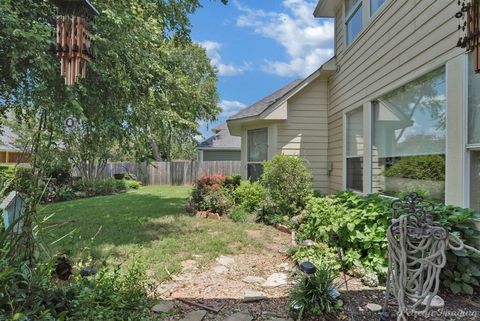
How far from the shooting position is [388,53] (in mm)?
4855

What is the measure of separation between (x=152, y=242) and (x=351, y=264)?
3.09 metres

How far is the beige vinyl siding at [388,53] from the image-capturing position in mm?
3613

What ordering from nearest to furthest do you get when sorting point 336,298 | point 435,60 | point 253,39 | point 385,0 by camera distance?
point 336,298
point 435,60
point 385,0
point 253,39

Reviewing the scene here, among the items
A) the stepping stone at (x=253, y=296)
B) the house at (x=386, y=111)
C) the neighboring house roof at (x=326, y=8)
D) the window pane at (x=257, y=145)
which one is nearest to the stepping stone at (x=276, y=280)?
the stepping stone at (x=253, y=296)

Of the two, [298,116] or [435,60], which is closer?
[435,60]

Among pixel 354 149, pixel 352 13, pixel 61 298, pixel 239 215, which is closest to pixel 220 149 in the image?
pixel 239 215

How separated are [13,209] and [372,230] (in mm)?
3560

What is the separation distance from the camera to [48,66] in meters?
4.20

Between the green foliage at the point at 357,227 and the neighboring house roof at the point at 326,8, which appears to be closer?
the green foliage at the point at 357,227

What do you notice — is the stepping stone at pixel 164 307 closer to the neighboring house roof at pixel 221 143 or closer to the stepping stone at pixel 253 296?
the stepping stone at pixel 253 296

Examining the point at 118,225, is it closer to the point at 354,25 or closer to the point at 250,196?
the point at 250,196

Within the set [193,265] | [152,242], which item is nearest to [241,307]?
[193,265]

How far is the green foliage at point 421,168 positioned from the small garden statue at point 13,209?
4.10m

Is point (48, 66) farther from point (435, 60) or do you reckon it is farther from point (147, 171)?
point (147, 171)
